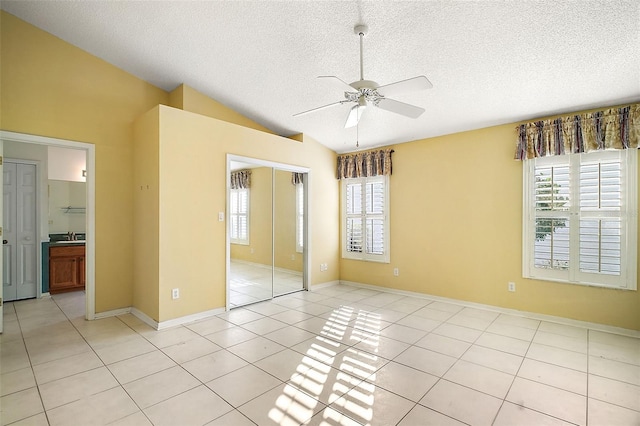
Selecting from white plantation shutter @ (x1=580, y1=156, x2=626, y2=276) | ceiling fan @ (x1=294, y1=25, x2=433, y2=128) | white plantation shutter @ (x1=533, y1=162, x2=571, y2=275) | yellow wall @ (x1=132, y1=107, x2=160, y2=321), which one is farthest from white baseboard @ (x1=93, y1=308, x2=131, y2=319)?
white plantation shutter @ (x1=580, y1=156, x2=626, y2=276)

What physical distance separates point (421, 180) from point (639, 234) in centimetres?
259

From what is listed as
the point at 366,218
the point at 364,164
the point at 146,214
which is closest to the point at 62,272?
the point at 146,214

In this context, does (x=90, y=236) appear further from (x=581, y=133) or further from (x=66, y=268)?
(x=581, y=133)

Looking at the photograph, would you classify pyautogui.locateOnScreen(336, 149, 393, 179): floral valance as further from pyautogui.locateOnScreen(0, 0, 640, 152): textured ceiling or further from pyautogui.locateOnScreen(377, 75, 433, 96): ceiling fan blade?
pyautogui.locateOnScreen(377, 75, 433, 96): ceiling fan blade

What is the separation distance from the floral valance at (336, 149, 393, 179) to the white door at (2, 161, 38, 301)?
5.02 metres

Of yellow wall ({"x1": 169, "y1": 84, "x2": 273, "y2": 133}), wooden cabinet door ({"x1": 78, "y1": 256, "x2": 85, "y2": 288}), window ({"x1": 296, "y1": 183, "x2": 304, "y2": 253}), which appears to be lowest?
wooden cabinet door ({"x1": 78, "y1": 256, "x2": 85, "y2": 288})

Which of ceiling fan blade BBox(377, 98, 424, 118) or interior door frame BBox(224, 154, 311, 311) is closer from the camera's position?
ceiling fan blade BBox(377, 98, 424, 118)

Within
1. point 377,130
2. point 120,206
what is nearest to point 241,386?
point 120,206

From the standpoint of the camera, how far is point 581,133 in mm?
3555

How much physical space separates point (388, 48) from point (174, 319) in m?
3.83

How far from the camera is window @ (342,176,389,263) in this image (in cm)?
543

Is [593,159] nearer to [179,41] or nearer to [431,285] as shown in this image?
[431,285]

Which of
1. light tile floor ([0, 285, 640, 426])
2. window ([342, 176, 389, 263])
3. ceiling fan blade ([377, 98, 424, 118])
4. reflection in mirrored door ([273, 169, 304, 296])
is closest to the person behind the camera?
light tile floor ([0, 285, 640, 426])

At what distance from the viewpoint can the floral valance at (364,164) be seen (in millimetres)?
5323
